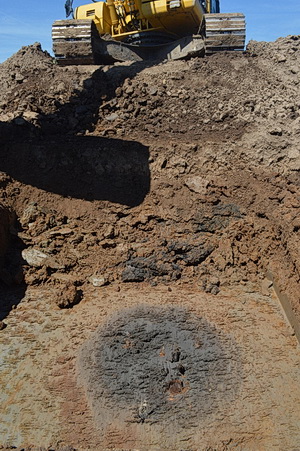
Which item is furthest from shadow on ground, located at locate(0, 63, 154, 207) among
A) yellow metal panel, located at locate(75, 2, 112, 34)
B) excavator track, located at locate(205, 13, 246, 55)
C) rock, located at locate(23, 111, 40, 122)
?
yellow metal panel, located at locate(75, 2, 112, 34)

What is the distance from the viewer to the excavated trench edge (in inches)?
207

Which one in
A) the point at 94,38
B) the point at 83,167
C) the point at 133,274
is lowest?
the point at 133,274

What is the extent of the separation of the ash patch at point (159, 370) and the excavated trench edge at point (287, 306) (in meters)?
0.80

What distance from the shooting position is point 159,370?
482 centimetres

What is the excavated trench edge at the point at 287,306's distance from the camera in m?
5.25

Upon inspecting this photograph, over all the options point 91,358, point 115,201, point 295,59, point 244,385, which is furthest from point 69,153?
point 295,59

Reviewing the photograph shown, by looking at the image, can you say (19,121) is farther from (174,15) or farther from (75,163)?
(174,15)

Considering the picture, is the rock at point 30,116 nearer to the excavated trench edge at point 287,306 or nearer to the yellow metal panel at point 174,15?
the yellow metal panel at point 174,15

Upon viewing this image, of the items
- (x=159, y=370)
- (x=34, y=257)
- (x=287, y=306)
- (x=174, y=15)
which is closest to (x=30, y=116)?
(x=34, y=257)

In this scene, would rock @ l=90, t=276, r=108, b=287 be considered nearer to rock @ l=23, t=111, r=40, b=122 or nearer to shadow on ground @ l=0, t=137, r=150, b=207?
shadow on ground @ l=0, t=137, r=150, b=207

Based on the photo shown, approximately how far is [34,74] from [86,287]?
5606mm

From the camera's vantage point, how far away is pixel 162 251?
21.3 ft

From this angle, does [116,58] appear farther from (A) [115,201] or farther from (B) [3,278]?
(B) [3,278]

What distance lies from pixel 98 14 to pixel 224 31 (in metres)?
3.07
